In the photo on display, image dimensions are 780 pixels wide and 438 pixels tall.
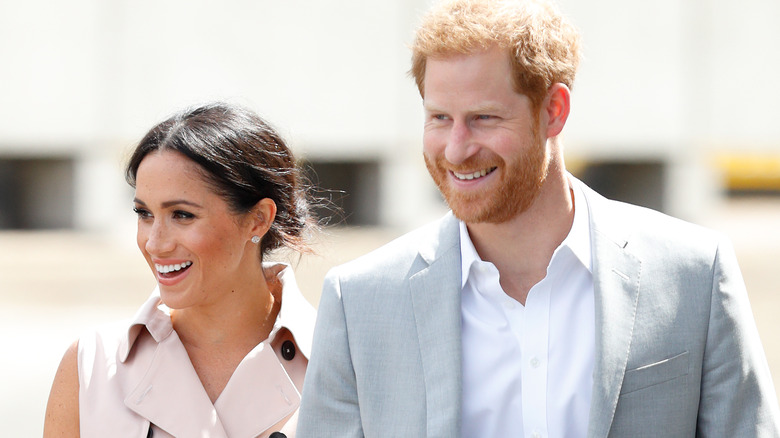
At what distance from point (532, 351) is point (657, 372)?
0.91ft

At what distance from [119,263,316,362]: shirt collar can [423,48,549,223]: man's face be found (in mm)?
1001

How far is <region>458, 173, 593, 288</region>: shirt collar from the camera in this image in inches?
97.1

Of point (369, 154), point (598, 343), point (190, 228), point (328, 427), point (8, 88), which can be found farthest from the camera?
point (369, 154)

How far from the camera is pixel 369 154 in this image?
17.2m

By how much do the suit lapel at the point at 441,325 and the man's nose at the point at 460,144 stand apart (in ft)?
0.97

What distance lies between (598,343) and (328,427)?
664mm

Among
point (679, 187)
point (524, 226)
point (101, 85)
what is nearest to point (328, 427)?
point (524, 226)

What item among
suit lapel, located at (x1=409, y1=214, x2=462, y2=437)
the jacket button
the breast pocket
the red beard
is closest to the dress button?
the jacket button

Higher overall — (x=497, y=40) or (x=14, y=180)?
(x=497, y=40)

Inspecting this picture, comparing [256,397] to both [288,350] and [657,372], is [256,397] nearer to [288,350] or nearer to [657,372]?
[288,350]

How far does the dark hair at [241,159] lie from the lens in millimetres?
3160

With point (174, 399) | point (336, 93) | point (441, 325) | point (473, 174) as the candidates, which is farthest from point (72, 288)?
point (473, 174)

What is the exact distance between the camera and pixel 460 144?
233 centimetres

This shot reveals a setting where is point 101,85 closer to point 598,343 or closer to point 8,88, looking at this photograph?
point 8,88
